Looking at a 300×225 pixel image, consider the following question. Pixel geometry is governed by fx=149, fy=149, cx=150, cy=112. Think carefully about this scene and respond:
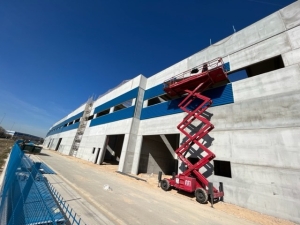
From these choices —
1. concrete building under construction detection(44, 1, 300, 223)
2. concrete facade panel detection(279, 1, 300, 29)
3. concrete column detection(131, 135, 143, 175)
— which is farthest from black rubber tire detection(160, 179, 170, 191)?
concrete facade panel detection(279, 1, 300, 29)

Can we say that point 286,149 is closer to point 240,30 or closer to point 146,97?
point 240,30

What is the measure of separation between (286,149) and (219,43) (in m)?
10.2

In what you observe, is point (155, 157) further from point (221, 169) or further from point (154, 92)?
point (221, 169)

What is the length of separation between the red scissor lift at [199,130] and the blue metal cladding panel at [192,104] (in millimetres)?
525

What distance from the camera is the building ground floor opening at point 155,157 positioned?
→ 696 inches

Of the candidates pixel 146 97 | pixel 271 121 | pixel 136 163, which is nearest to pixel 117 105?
pixel 146 97

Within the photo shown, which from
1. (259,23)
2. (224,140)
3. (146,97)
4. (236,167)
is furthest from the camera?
(146,97)

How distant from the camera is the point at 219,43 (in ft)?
45.0

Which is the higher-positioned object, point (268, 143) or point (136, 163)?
point (268, 143)

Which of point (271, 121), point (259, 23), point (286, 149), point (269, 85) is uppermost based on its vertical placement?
point (259, 23)

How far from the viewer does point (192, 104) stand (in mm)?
13523

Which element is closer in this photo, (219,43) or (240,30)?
(240,30)

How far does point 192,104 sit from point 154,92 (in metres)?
6.44

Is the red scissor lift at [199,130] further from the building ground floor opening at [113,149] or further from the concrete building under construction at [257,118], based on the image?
the building ground floor opening at [113,149]
